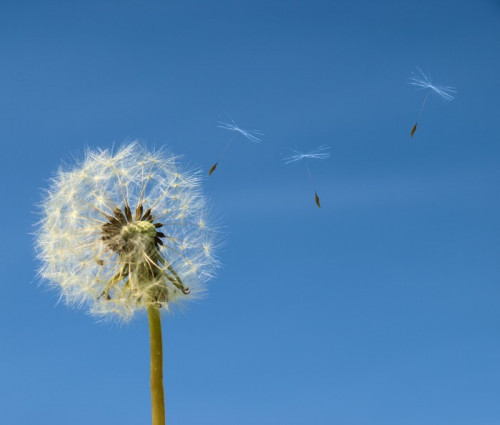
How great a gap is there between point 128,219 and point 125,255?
62 cm

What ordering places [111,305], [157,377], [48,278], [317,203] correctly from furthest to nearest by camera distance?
[48,278]
[111,305]
[157,377]
[317,203]

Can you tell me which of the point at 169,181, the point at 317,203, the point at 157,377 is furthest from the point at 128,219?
the point at 317,203

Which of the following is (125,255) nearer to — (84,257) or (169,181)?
(84,257)

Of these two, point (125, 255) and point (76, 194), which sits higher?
point (76, 194)

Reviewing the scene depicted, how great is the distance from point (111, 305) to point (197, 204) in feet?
7.43

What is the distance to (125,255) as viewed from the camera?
10.1m

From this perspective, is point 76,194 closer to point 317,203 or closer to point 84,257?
point 84,257

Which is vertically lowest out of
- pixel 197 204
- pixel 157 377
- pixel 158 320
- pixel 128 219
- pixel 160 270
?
pixel 157 377

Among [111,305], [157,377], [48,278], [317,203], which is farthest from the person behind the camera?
[48,278]

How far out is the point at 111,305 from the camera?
1038cm

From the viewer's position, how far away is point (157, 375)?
9727 millimetres

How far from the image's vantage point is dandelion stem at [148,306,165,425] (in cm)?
959

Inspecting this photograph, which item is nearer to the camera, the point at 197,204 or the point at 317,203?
the point at 317,203

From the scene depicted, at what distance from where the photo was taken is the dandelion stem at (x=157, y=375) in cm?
959
